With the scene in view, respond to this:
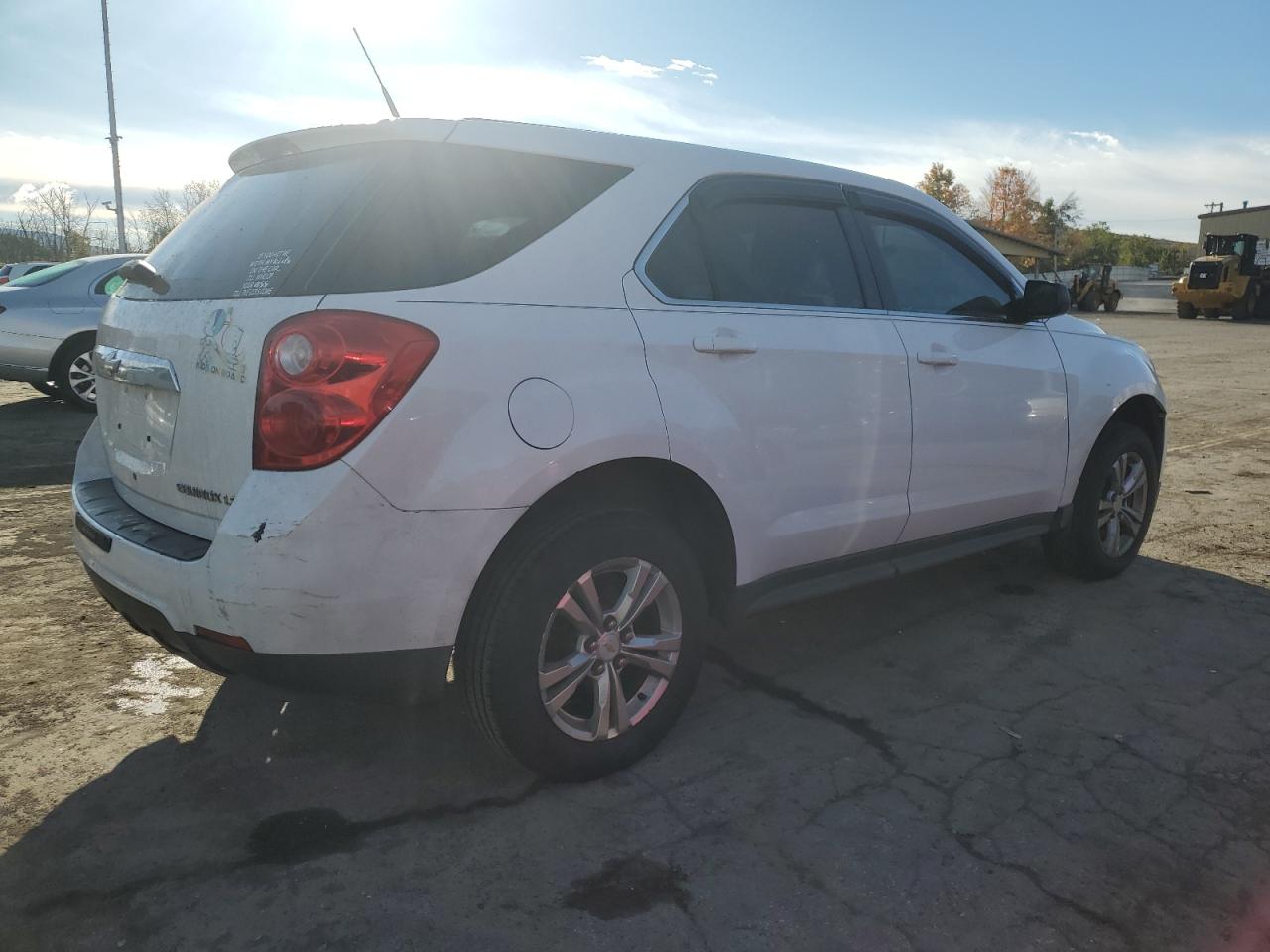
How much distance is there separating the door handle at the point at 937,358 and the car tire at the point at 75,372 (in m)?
8.14

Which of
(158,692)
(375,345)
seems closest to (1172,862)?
(375,345)

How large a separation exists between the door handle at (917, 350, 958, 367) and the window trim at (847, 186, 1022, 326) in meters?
0.14

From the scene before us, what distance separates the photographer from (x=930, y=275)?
378 centimetres

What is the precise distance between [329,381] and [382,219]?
0.47m

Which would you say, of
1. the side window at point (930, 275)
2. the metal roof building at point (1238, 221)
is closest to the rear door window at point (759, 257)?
the side window at point (930, 275)

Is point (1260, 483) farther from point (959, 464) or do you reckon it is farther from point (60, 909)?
point (60, 909)

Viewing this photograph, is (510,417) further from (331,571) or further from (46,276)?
Result: (46,276)

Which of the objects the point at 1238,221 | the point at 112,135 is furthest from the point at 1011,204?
the point at 112,135

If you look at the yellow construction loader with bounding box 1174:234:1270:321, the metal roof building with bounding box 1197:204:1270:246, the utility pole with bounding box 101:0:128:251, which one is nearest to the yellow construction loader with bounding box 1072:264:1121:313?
the yellow construction loader with bounding box 1174:234:1270:321

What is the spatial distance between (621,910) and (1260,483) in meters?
6.29

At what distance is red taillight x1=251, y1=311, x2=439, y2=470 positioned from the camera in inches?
88.9

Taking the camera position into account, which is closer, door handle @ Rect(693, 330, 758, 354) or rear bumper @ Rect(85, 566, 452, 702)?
rear bumper @ Rect(85, 566, 452, 702)

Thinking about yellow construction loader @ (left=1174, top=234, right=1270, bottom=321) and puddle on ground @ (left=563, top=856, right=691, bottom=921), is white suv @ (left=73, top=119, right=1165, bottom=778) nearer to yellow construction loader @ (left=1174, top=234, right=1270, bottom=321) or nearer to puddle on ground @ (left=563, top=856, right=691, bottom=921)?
puddle on ground @ (left=563, top=856, right=691, bottom=921)

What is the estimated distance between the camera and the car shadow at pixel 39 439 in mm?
6645
